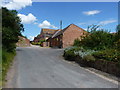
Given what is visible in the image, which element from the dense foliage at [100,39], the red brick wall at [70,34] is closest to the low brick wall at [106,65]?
the dense foliage at [100,39]

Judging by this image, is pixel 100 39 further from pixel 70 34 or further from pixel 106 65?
pixel 70 34

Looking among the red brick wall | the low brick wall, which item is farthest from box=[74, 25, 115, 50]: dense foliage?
the red brick wall

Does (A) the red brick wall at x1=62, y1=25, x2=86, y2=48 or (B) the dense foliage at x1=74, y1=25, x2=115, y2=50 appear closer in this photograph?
(B) the dense foliage at x1=74, y1=25, x2=115, y2=50

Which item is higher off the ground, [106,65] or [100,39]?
[100,39]

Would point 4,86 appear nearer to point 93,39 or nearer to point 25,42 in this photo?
point 93,39

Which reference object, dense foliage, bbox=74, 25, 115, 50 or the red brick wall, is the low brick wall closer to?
dense foliage, bbox=74, 25, 115, 50

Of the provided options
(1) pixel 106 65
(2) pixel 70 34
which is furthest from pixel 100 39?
(2) pixel 70 34

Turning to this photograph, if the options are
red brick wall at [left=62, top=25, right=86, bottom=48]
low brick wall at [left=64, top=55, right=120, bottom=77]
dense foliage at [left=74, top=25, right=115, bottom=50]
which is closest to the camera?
low brick wall at [left=64, top=55, right=120, bottom=77]

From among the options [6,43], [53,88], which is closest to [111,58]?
[53,88]

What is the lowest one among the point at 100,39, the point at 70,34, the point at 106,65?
the point at 106,65

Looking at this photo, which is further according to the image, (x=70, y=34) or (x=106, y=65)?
(x=70, y=34)

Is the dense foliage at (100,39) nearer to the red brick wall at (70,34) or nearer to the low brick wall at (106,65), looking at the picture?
the low brick wall at (106,65)

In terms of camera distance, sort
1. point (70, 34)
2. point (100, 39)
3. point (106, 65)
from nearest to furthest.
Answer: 1. point (106, 65)
2. point (100, 39)
3. point (70, 34)

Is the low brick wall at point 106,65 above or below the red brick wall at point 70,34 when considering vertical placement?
below
